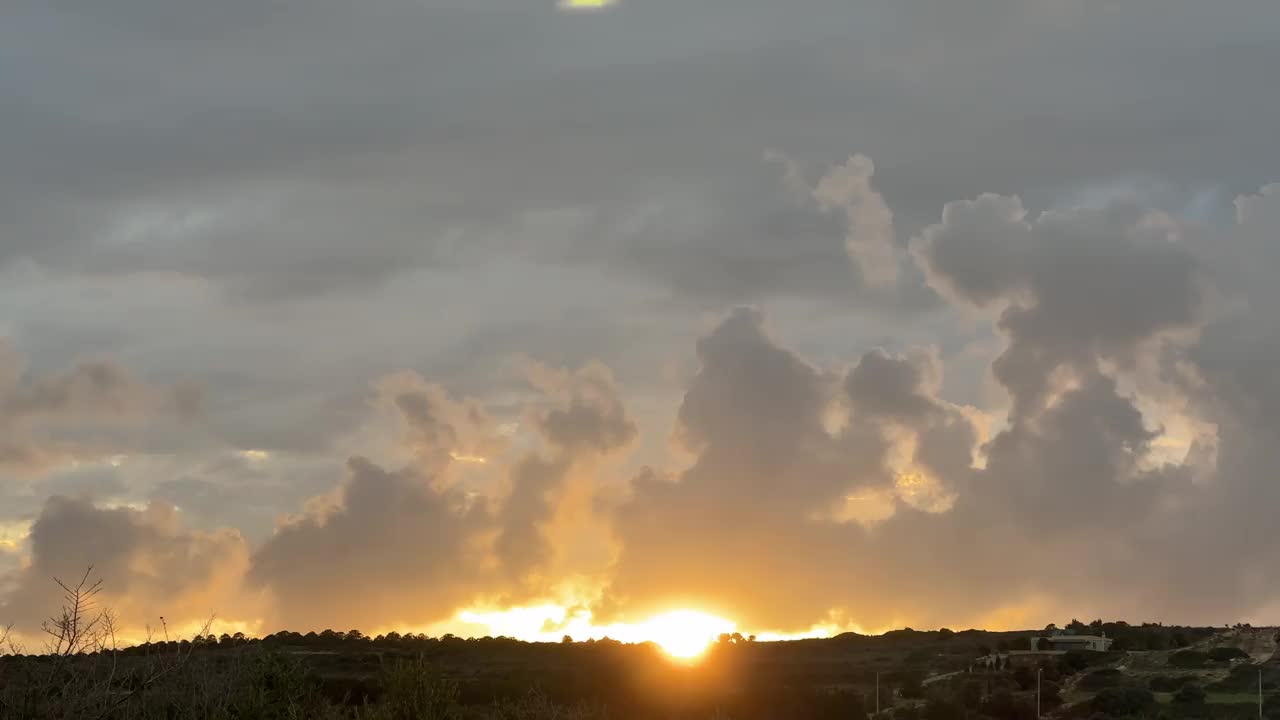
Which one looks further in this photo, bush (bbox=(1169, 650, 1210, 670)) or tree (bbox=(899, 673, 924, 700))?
bush (bbox=(1169, 650, 1210, 670))

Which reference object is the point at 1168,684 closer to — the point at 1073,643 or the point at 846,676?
the point at 1073,643

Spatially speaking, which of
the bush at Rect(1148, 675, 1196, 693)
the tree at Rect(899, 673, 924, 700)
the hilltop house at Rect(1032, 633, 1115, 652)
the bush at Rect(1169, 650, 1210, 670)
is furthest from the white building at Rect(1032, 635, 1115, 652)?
the bush at Rect(1148, 675, 1196, 693)

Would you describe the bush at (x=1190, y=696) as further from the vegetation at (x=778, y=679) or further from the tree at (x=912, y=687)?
the tree at (x=912, y=687)

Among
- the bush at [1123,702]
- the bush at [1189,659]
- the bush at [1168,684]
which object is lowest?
the bush at [1123,702]

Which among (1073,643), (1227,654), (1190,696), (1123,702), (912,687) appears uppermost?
(1073,643)

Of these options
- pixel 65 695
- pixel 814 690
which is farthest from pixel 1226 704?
pixel 65 695

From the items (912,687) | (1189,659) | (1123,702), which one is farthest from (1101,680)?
(912,687)

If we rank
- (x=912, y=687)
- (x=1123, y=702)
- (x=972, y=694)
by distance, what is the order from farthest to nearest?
(x=912, y=687) < (x=972, y=694) < (x=1123, y=702)

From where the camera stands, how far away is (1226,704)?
11956 centimetres

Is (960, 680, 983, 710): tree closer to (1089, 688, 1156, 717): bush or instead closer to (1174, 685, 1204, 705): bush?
(1089, 688, 1156, 717): bush

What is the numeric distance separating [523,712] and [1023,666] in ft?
345

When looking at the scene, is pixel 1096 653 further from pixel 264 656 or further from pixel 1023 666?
pixel 264 656

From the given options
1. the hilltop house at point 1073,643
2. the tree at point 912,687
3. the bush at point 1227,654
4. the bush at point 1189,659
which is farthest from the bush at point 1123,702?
the hilltop house at point 1073,643

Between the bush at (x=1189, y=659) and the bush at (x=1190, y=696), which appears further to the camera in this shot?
the bush at (x=1189, y=659)
